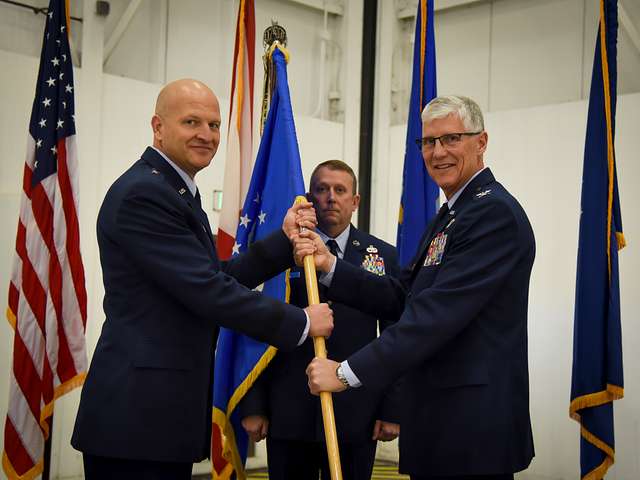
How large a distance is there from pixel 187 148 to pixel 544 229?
403 centimetres

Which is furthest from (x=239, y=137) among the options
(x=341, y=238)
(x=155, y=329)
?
(x=155, y=329)

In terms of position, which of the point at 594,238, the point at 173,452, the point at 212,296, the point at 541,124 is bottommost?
the point at 173,452

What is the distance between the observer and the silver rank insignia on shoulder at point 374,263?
333 cm

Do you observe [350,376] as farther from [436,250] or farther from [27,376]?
[27,376]

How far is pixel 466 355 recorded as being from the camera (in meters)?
2.28

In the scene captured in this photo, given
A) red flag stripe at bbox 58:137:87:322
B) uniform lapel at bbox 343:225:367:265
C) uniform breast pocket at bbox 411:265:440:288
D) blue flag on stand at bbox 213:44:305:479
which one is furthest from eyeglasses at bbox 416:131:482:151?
→ red flag stripe at bbox 58:137:87:322

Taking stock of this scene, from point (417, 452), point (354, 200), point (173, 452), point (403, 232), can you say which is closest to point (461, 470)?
point (417, 452)

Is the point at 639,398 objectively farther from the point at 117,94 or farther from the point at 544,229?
the point at 117,94

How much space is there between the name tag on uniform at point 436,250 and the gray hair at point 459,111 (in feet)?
1.13

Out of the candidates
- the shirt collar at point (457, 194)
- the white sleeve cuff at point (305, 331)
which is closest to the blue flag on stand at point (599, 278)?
the shirt collar at point (457, 194)

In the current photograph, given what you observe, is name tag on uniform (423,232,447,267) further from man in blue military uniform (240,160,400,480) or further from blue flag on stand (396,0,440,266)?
blue flag on stand (396,0,440,266)

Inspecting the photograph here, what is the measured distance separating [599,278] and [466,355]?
206 cm

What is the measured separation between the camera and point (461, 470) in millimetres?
2240

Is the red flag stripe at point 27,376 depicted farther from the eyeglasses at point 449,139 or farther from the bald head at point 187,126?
the eyeglasses at point 449,139
